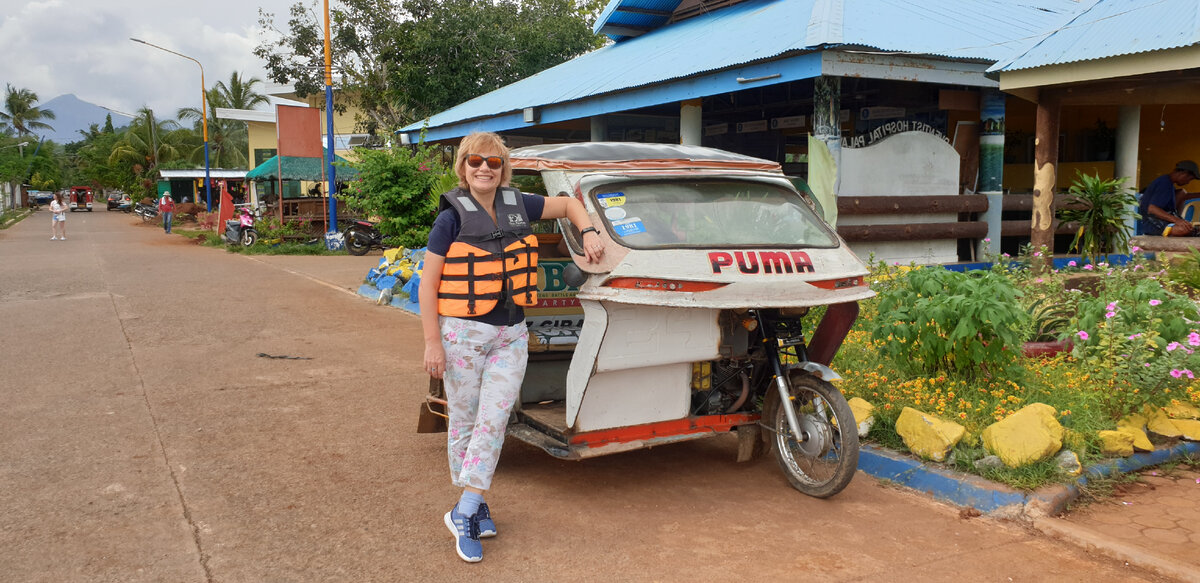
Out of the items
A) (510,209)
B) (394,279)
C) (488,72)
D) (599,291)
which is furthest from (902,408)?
(488,72)

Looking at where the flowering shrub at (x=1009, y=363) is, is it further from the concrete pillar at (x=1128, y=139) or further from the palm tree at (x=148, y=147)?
the palm tree at (x=148, y=147)

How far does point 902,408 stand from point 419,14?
23.4 m

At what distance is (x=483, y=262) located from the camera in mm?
3768

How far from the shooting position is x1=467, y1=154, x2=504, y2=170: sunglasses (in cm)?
380

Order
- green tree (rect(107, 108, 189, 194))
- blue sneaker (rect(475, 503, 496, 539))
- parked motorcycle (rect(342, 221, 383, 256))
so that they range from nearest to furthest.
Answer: blue sneaker (rect(475, 503, 496, 539)) → parked motorcycle (rect(342, 221, 383, 256)) → green tree (rect(107, 108, 189, 194))

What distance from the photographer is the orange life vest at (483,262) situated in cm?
374

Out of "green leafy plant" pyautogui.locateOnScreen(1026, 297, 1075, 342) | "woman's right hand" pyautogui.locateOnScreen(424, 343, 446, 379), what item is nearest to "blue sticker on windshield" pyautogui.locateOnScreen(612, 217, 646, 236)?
"woman's right hand" pyautogui.locateOnScreen(424, 343, 446, 379)

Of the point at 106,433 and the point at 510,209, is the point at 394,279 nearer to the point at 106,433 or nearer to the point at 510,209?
the point at 106,433

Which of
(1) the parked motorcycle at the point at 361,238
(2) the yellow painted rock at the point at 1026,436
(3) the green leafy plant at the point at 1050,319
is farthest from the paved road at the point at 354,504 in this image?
(1) the parked motorcycle at the point at 361,238

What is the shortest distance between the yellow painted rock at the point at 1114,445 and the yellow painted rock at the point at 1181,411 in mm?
502

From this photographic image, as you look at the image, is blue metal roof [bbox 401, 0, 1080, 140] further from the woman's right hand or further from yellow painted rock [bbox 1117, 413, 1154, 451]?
the woman's right hand

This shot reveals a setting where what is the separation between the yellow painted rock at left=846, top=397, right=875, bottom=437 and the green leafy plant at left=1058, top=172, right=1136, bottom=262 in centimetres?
509

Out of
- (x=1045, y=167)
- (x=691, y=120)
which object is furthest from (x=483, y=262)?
(x=691, y=120)

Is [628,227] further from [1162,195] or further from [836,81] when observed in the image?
[1162,195]
